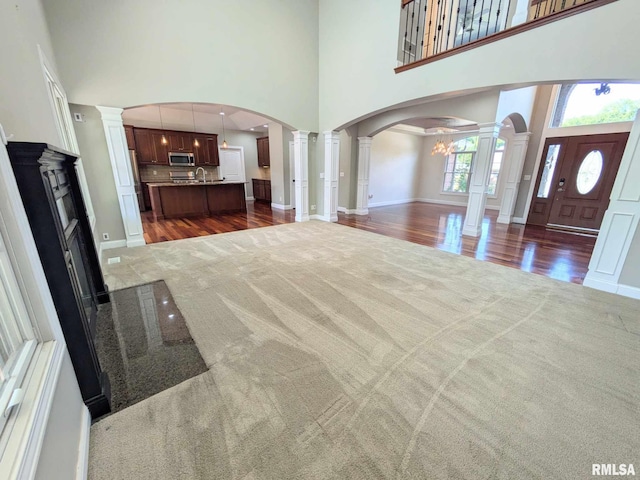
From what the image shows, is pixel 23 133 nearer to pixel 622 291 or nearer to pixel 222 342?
pixel 222 342

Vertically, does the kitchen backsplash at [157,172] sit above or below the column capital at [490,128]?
below

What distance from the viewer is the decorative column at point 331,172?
6.09 m

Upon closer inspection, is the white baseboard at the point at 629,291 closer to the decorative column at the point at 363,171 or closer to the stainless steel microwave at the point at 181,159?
the decorative column at the point at 363,171

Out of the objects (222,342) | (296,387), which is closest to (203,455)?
(296,387)

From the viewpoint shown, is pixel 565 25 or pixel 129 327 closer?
pixel 129 327

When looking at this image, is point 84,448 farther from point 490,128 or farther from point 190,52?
point 490,128

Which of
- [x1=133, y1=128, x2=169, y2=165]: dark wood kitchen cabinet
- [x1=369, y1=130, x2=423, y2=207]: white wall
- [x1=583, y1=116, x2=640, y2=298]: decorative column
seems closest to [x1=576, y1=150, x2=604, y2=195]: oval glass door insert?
[x1=583, y1=116, x2=640, y2=298]: decorative column

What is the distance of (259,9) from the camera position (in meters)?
4.80

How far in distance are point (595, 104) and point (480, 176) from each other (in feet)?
9.77

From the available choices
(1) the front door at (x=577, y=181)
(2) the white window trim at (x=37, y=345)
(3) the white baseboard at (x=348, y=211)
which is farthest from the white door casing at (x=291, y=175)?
(2) the white window trim at (x=37, y=345)

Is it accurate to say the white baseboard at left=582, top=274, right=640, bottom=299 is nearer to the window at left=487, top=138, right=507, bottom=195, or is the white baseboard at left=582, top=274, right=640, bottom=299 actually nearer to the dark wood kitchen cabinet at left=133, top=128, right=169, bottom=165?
the window at left=487, top=138, right=507, bottom=195

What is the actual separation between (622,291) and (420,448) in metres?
3.30

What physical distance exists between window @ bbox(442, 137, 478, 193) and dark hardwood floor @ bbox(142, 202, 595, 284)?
182cm

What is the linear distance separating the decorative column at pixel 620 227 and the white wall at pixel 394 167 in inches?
251
